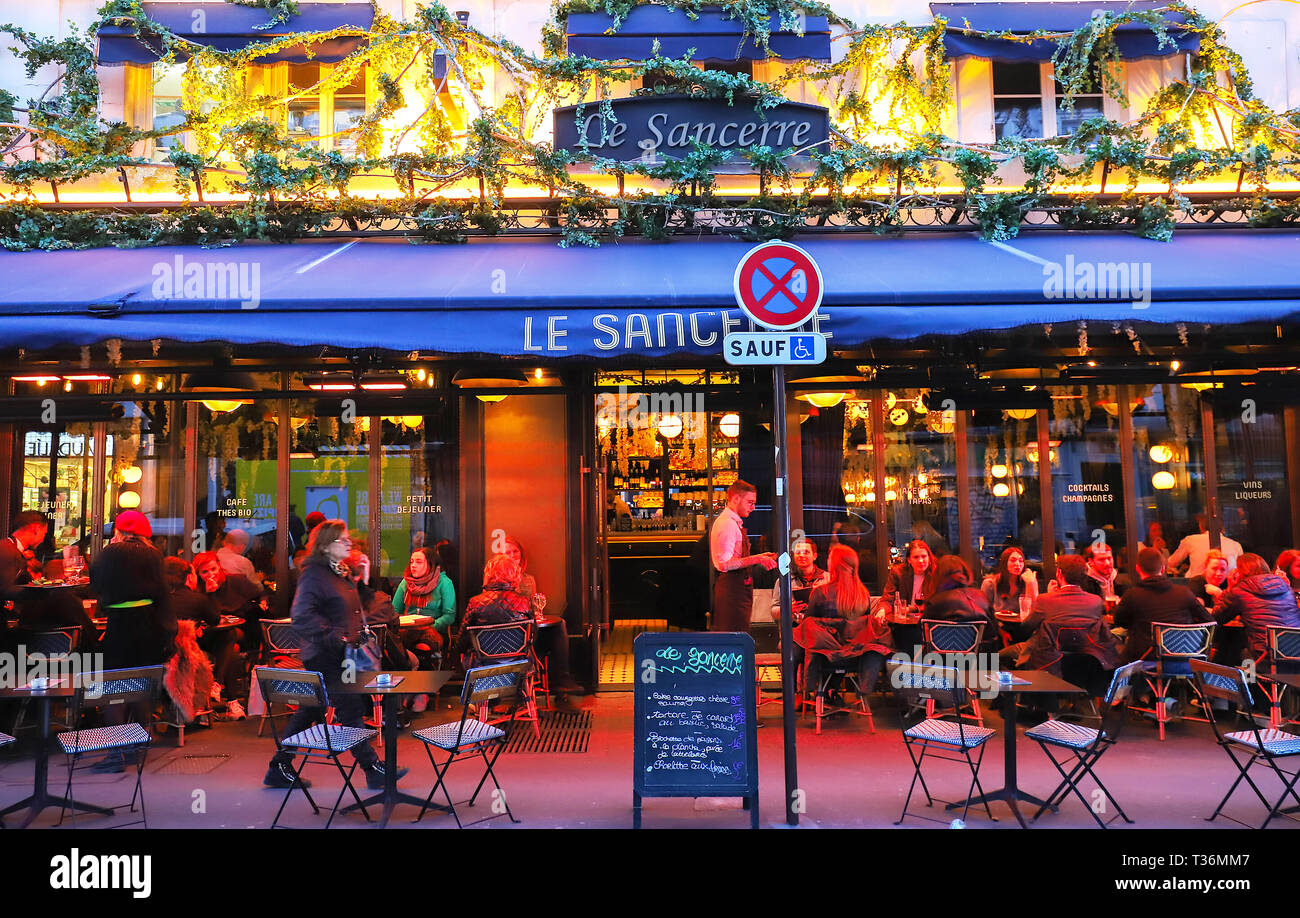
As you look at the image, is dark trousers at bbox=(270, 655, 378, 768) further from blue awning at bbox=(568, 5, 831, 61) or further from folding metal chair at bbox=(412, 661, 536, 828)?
blue awning at bbox=(568, 5, 831, 61)

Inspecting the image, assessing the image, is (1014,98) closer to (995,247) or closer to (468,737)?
(995,247)

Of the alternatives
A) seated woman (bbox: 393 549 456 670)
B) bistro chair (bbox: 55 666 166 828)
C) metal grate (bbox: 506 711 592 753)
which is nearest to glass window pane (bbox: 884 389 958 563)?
metal grate (bbox: 506 711 592 753)

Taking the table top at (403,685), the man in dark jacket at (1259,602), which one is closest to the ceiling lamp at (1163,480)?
the man in dark jacket at (1259,602)

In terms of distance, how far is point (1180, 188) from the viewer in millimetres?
7711

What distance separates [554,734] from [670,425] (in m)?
4.57

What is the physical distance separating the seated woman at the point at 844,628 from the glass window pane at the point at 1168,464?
4.22 m

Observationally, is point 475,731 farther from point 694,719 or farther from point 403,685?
point 694,719

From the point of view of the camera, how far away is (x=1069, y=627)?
718 cm

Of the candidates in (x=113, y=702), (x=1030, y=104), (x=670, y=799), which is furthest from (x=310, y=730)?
(x=1030, y=104)

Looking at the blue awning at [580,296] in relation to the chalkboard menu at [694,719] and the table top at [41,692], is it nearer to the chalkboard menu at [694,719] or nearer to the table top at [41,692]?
the chalkboard menu at [694,719]

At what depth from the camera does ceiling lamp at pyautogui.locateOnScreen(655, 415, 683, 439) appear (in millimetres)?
10859

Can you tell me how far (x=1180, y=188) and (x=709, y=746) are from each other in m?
6.48

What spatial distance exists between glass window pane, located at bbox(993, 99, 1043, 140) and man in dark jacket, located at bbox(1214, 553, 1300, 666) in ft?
14.4

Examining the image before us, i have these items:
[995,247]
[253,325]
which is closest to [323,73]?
[253,325]
